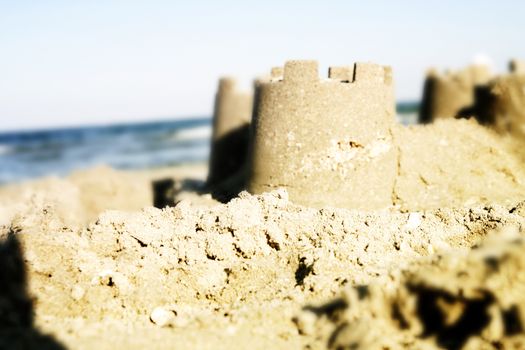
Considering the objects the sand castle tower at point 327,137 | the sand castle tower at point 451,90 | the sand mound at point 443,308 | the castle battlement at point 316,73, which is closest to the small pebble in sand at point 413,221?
the sand castle tower at point 327,137

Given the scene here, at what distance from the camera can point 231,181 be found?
5316 mm

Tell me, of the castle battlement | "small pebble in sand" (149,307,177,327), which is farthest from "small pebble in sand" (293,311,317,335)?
the castle battlement

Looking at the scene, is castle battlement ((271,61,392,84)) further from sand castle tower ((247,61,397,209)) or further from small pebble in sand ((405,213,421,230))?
small pebble in sand ((405,213,421,230))

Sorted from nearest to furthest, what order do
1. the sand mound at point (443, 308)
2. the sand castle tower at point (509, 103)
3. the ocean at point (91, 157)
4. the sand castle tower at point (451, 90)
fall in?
1. the sand mound at point (443, 308)
2. the sand castle tower at point (509, 103)
3. the sand castle tower at point (451, 90)
4. the ocean at point (91, 157)

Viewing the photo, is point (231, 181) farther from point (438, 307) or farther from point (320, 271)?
point (438, 307)

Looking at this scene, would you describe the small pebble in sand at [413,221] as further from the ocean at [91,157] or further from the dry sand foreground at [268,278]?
the ocean at [91,157]

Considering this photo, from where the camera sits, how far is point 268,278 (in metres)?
3.01

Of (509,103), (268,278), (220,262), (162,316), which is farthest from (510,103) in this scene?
(162,316)

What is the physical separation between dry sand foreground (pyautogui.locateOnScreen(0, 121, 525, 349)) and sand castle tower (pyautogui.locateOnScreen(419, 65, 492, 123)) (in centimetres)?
507

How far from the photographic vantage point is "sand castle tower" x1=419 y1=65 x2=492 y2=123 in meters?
8.53

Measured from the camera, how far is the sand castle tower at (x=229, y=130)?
22.3 ft

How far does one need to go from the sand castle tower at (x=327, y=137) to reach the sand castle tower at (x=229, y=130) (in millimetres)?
2817

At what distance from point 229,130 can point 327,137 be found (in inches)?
138

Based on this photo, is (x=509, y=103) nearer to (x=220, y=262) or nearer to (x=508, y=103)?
(x=508, y=103)
